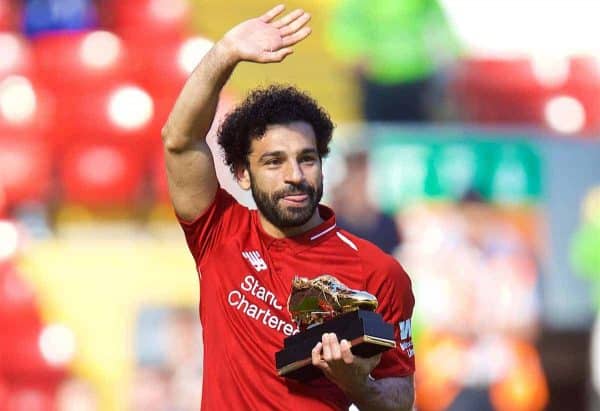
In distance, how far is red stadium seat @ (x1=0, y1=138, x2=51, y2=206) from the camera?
9055 mm

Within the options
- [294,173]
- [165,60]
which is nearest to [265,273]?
[294,173]

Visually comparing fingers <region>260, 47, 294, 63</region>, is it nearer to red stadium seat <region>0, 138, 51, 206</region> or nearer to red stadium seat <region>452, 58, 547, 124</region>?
red stadium seat <region>0, 138, 51, 206</region>

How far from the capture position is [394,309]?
4.12 m

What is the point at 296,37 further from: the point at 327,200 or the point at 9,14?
the point at 9,14

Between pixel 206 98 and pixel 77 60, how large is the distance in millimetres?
5329

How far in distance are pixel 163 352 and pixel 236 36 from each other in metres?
5.03

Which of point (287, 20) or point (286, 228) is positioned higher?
point (287, 20)

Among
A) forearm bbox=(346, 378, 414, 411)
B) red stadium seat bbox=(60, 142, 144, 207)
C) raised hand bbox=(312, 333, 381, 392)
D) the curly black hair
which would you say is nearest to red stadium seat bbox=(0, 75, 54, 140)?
red stadium seat bbox=(60, 142, 144, 207)

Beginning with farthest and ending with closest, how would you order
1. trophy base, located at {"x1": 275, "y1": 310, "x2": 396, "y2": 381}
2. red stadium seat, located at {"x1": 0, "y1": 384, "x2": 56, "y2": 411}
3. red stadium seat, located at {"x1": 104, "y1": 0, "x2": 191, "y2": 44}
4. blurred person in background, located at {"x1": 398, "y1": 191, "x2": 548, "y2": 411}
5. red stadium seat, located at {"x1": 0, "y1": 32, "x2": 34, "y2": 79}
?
red stadium seat, located at {"x1": 104, "y1": 0, "x2": 191, "y2": 44}
red stadium seat, located at {"x1": 0, "y1": 32, "x2": 34, "y2": 79}
blurred person in background, located at {"x1": 398, "y1": 191, "x2": 548, "y2": 411}
red stadium seat, located at {"x1": 0, "y1": 384, "x2": 56, "y2": 411}
trophy base, located at {"x1": 275, "y1": 310, "x2": 396, "y2": 381}

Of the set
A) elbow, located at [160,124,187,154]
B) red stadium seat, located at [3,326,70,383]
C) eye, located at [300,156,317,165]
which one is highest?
elbow, located at [160,124,187,154]

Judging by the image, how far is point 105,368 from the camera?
8867mm

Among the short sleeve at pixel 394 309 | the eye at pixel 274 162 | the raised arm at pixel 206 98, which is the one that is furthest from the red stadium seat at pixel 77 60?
the short sleeve at pixel 394 309

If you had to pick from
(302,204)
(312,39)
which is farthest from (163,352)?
(302,204)

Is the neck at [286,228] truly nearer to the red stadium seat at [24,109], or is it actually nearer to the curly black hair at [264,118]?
the curly black hair at [264,118]
